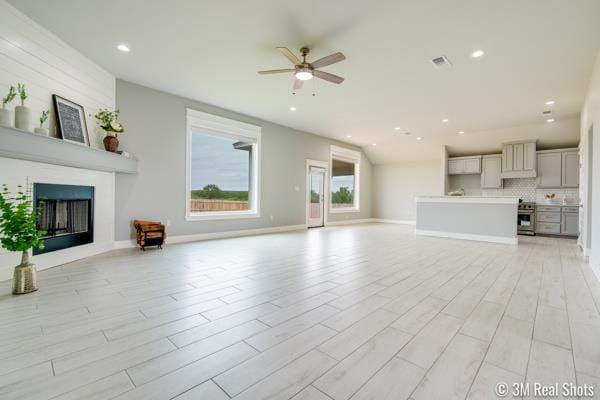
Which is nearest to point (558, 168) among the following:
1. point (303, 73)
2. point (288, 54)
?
point (303, 73)

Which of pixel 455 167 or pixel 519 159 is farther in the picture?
pixel 455 167

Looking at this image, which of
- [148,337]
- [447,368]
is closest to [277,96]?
[148,337]

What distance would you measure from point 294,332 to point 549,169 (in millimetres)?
9497

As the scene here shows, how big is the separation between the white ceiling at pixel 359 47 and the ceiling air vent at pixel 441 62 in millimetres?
85

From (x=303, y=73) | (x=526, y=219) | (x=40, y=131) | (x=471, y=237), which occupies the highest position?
(x=303, y=73)

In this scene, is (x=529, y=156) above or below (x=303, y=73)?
below

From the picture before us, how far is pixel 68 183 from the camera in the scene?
380cm

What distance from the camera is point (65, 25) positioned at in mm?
3258

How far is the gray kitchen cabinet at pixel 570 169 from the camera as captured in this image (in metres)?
7.18

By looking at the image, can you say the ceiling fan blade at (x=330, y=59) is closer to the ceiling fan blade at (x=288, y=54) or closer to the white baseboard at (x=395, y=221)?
the ceiling fan blade at (x=288, y=54)

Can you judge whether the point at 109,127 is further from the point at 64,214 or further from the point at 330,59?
the point at 330,59

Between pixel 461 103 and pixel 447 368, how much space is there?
5825mm

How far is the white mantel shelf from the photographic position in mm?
2688

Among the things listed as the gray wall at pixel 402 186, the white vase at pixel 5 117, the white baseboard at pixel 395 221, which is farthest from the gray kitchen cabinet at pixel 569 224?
the white vase at pixel 5 117
